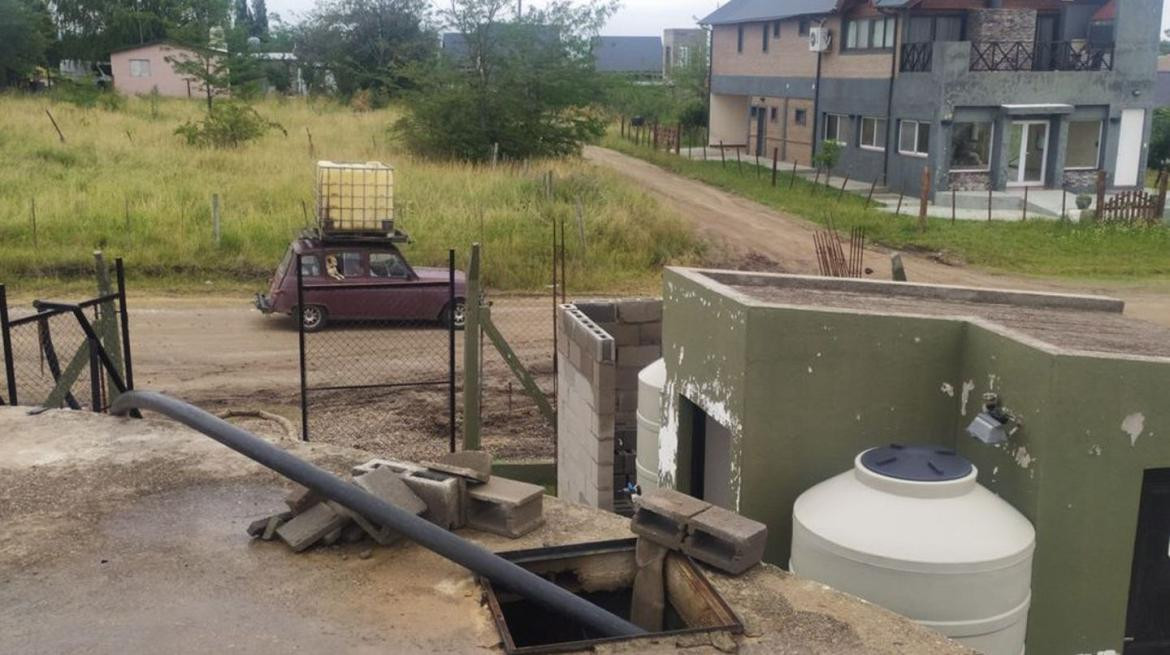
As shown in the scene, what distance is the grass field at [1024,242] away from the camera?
24000 millimetres

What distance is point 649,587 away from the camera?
560 cm

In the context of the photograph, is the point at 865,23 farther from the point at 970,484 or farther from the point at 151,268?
the point at 970,484

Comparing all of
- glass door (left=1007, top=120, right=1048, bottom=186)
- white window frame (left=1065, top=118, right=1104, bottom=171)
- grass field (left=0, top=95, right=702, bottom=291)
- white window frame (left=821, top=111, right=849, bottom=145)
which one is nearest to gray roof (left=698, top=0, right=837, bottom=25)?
white window frame (left=821, top=111, right=849, bottom=145)

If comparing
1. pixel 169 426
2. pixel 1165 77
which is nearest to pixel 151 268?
pixel 169 426

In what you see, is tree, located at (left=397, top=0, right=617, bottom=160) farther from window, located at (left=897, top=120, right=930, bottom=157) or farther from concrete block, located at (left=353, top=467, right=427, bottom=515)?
concrete block, located at (left=353, top=467, right=427, bottom=515)

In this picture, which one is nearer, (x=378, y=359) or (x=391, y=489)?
(x=391, y=489)

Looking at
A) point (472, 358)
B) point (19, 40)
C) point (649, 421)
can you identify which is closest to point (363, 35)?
point (19, 40)

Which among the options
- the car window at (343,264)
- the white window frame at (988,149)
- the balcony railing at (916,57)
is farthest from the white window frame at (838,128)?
the car window at (343,264)

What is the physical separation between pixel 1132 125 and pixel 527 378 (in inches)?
1065

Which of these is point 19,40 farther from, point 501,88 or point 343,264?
point 343,264

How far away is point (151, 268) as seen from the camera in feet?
68.8

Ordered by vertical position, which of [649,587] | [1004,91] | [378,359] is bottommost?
[378,359]

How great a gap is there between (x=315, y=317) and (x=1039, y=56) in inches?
973

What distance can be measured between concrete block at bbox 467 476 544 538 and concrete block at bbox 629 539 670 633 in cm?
69
